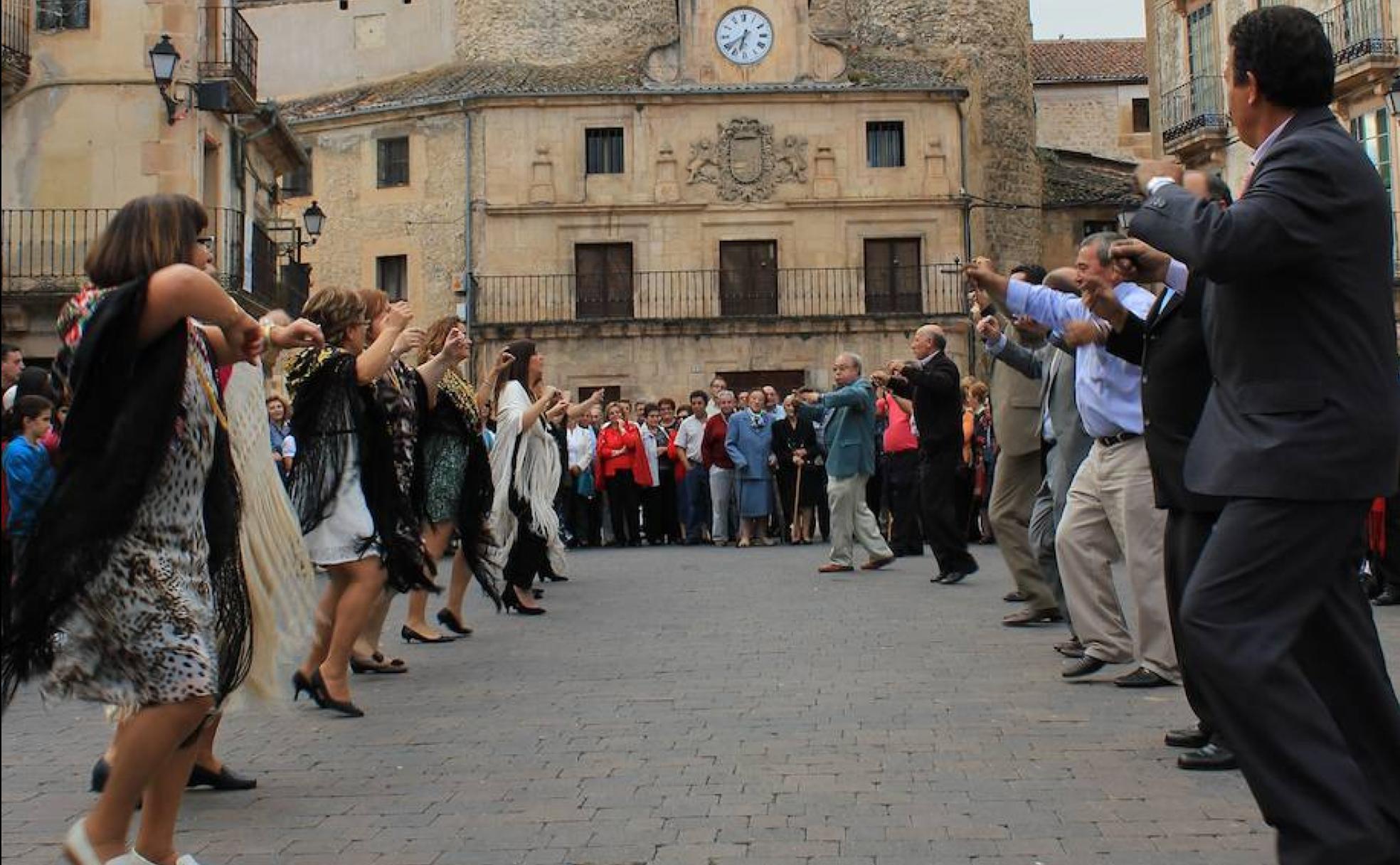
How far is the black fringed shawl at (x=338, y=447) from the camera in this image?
307 inches

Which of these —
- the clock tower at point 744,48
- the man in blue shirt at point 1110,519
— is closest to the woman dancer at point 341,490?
the man in blue shirt at point 1110,519

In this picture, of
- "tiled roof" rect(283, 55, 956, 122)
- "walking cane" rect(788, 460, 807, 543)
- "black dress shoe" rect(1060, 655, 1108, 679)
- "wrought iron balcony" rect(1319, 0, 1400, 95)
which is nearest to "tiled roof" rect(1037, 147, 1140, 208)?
"tiled roof" rect(283, 55, 956, 122)

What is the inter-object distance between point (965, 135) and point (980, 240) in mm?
2925

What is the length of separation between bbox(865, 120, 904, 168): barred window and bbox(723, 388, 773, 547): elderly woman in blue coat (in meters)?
21.7

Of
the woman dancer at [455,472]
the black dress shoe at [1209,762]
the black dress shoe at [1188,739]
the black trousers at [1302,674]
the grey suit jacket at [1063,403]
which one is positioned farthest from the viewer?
the woman dancer at [455,472]

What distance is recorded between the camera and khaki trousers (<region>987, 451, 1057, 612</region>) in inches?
437

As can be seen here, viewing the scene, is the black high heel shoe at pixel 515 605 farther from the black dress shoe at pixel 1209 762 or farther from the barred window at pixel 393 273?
the barred window at pixel 393 273


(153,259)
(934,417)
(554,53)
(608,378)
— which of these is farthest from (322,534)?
(554,53)

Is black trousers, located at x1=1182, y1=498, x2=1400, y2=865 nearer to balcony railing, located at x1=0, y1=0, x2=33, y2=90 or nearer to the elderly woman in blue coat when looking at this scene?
the elderly woman in blue coat

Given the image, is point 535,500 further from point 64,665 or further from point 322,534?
point 64,665

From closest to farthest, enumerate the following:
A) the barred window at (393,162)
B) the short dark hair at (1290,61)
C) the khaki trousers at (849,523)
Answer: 1. the short dark hair at (1290,61)
2. the khaki trousers at (849,523)
3. the barred window at (393,162)

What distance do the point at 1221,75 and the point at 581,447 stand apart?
2091 cm

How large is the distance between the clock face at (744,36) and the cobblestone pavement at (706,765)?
34.9m

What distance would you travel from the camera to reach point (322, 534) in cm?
774
